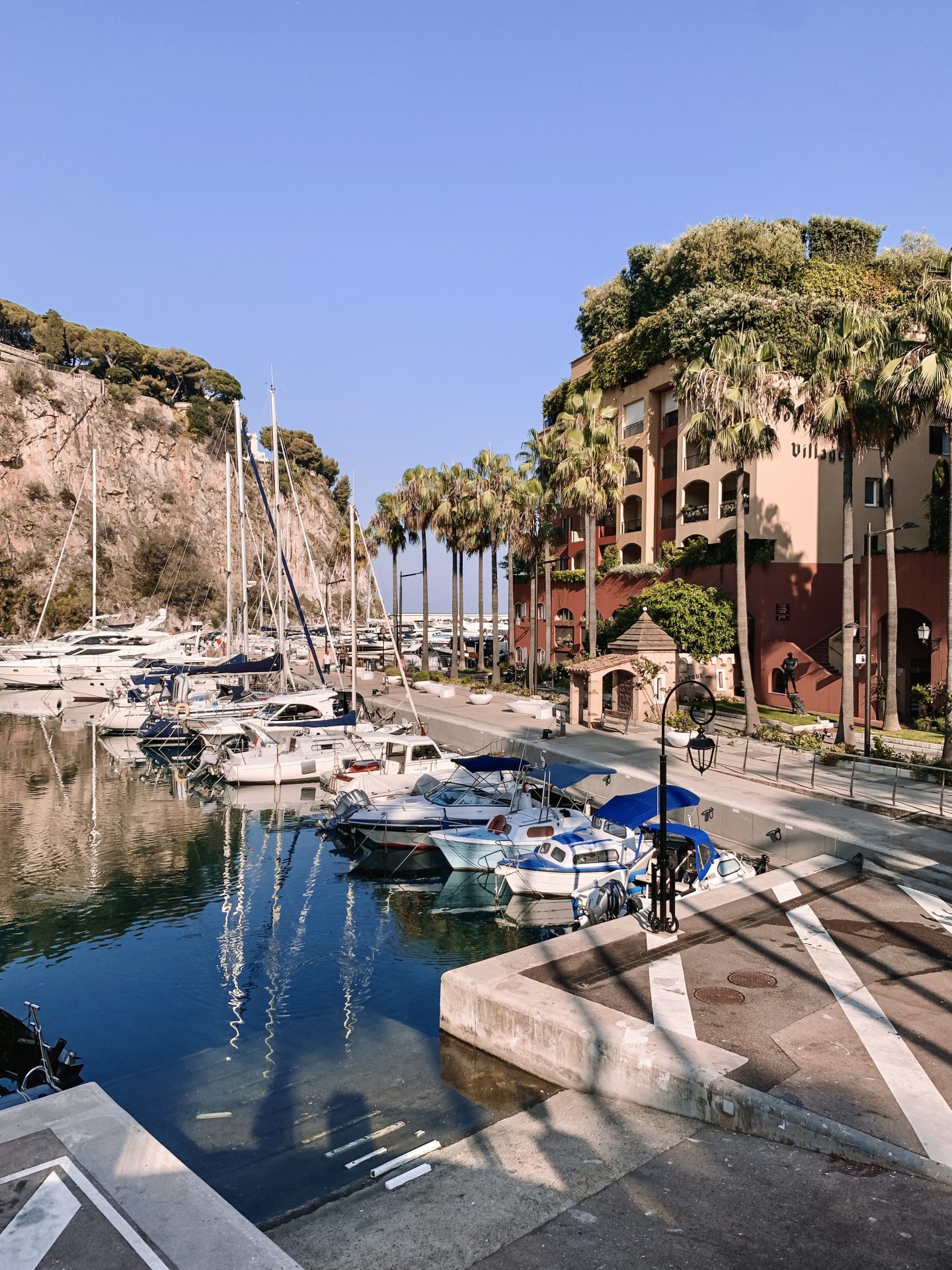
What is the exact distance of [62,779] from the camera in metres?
37.9

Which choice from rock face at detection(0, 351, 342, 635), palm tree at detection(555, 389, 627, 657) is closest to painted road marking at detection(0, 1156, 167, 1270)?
palm tree at detection(555, 389, 627, 657)

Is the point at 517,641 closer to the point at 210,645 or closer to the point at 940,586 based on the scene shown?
the point at 210,645

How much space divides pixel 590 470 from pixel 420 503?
20003 millimetres

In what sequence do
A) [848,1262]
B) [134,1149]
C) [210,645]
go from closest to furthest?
[848,1262] < [134,1149] < [210,645]

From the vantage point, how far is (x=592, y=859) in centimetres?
2186

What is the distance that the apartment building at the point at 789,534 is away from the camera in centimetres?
3994

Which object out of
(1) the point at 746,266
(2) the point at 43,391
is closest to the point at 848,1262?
(1) the point at 746,266

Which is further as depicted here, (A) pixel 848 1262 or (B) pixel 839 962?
(B) pixel 839 962

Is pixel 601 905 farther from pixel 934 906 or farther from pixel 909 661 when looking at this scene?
pixel 909 661

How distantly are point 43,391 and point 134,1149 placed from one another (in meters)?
116

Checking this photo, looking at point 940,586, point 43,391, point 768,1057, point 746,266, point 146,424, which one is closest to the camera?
point 768,1057

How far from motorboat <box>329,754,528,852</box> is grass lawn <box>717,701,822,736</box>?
1541 centimetres

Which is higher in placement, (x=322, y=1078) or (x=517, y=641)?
(x=517, y=641)

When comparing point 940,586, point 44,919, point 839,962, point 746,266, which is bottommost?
point 44,919
